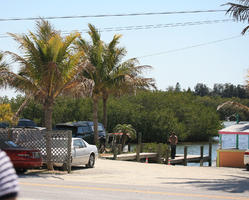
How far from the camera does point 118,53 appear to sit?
31.4 m

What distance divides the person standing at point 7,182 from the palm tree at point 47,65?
53.8 ft

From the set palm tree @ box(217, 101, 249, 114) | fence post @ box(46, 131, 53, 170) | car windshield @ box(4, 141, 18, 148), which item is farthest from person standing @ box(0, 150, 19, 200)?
palm tree @ box(217, 101, 249, 114)

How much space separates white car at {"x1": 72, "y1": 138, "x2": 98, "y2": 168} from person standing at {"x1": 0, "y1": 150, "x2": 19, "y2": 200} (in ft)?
57.2

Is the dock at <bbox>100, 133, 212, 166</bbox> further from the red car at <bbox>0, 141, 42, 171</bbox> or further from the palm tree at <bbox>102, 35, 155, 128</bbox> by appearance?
the red car at <bbox>0, 141, 42, 171</bbox>

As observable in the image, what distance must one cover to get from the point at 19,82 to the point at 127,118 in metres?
43.9

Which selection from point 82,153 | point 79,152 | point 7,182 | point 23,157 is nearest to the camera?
point 7,182

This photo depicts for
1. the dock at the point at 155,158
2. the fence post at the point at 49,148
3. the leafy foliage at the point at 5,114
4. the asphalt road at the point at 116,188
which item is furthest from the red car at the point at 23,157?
the dock at the point at 155,158

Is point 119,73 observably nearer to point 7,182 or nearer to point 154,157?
point 154,157

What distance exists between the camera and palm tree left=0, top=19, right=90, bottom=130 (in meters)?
19.2

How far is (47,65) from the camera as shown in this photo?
19.0 meters

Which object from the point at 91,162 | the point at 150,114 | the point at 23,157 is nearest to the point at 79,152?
the point at 91,162

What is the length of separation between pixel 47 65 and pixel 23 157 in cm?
395

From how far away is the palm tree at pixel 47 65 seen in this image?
63.1 ft

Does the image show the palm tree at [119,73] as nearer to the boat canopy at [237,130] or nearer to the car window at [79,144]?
the boat canopy at [237,130]
